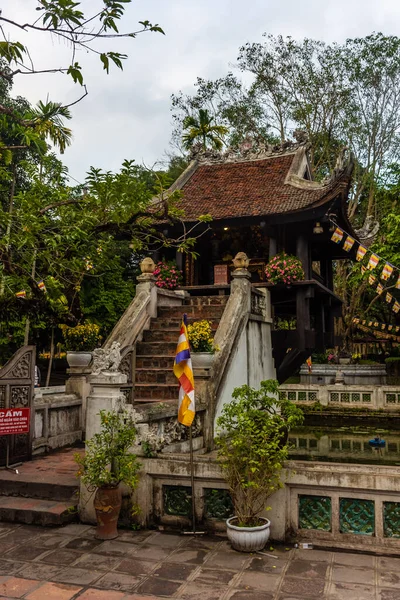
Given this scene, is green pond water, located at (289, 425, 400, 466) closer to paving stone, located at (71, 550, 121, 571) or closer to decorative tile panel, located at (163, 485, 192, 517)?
decorative tile panel, located at (163, 485, 192, 517)

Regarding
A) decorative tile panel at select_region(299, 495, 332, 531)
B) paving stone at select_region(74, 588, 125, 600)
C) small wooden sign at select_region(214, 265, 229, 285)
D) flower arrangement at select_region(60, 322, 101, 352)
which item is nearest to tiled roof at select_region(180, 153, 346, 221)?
small wooden sign at select_region(214, 265, 229, 285)

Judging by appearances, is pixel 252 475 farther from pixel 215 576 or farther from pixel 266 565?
pixel 215 576

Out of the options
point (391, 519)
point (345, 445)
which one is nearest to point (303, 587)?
point (391, 519)

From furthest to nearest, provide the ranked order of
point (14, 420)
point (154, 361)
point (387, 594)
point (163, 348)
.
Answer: point (163, 348)
point (154, 361)
point (14, 420)
point (387, 594)

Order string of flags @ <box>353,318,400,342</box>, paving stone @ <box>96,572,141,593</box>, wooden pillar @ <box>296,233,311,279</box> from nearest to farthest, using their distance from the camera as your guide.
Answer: paving stone @ <box>96,572,141,593</box>
wooden pillar @ <box>296,233,311,279</box>
string of flags @ <box>353,318,400,342</box>

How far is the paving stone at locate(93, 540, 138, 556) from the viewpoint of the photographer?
4973mm

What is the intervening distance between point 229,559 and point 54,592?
5.28 feet

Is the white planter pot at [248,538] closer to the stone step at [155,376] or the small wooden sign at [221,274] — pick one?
the stone step at [155,376]

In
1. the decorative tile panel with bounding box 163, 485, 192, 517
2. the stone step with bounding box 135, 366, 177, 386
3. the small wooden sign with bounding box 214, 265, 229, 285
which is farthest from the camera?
the small wooden sign with bounding box 214, 265, 229, 285

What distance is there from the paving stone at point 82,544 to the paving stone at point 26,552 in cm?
26

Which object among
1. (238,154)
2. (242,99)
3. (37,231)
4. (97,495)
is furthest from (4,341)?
(242,99)

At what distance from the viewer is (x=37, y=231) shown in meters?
6.57

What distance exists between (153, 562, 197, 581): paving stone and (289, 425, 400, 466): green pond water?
25.1 feet

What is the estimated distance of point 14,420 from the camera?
7488mm
